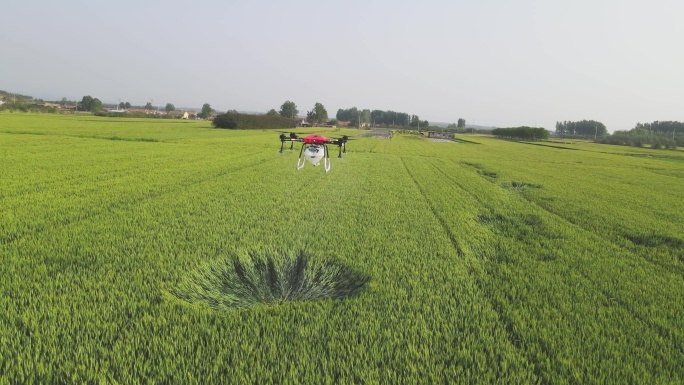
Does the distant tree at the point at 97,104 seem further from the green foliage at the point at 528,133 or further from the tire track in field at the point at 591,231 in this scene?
the tire track in field at the point at 591,231

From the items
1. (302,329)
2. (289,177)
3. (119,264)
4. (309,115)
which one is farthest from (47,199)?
(309,115)

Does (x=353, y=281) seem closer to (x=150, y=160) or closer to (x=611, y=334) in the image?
(x=611, y=334)

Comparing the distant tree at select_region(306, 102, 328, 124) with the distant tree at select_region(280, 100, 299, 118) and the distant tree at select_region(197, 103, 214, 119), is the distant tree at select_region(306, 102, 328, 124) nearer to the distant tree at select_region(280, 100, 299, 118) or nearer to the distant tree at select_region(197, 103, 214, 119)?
the distant tree at select_region(280, 100, 299, 118)

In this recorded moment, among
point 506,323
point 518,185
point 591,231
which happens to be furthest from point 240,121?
point 506,323

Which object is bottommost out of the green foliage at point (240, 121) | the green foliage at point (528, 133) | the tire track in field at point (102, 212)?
the tire track in field at point (102, 212)

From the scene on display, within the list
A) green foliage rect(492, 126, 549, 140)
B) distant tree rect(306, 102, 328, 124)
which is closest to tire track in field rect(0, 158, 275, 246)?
green foliage rect(492, 126, 549, 140)

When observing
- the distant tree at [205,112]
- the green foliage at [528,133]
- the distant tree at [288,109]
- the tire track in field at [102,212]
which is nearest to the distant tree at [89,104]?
the distant tree at [205,112]
